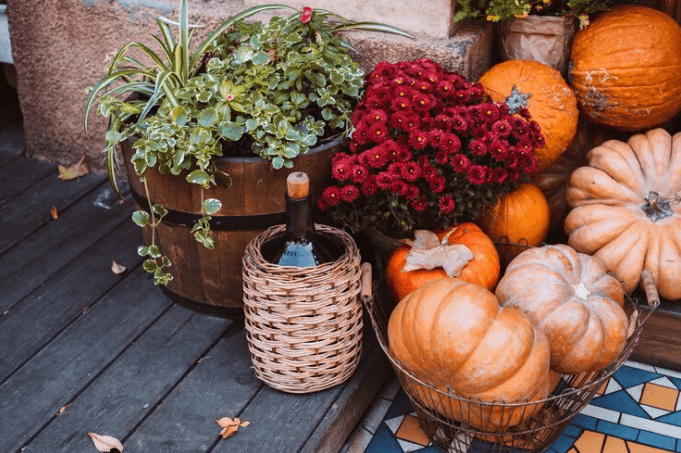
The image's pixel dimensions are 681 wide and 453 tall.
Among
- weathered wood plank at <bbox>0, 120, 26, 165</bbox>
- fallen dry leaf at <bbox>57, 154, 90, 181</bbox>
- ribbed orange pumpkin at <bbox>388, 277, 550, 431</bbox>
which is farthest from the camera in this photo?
weathered wood plank at <bbox>0, 120, 26, 165</bbox>

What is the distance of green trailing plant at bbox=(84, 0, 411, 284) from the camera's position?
2320 mm

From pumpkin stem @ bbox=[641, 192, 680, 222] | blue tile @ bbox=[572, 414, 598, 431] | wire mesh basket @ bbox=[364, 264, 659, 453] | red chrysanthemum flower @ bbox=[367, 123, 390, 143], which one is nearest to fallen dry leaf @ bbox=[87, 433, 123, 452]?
wire mesh basket @ bbox=[364, 264, 659, 453]

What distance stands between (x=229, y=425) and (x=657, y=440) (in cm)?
146

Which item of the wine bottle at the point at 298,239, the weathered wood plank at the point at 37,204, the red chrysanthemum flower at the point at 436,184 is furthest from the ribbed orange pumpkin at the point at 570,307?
the weathered wood plank at the point at 37,204

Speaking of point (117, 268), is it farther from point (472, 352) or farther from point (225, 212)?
point (472, 352)

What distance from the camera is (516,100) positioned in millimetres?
2779

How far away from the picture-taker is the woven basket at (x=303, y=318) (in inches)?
86.3

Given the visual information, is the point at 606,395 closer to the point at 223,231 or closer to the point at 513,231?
the point at 513,231

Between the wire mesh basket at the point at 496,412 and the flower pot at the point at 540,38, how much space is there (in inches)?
38.9

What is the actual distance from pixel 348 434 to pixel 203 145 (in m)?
1.11

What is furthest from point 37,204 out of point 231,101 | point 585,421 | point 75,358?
point 585,421

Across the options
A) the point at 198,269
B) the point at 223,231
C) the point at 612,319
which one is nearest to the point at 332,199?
the point at 223,231

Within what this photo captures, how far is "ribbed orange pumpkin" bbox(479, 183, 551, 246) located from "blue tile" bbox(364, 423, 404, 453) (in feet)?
2.93

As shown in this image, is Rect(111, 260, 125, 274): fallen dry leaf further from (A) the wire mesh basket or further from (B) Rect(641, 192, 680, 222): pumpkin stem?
(B) Rect(641, 192, 680, 222): pumpkin stem
